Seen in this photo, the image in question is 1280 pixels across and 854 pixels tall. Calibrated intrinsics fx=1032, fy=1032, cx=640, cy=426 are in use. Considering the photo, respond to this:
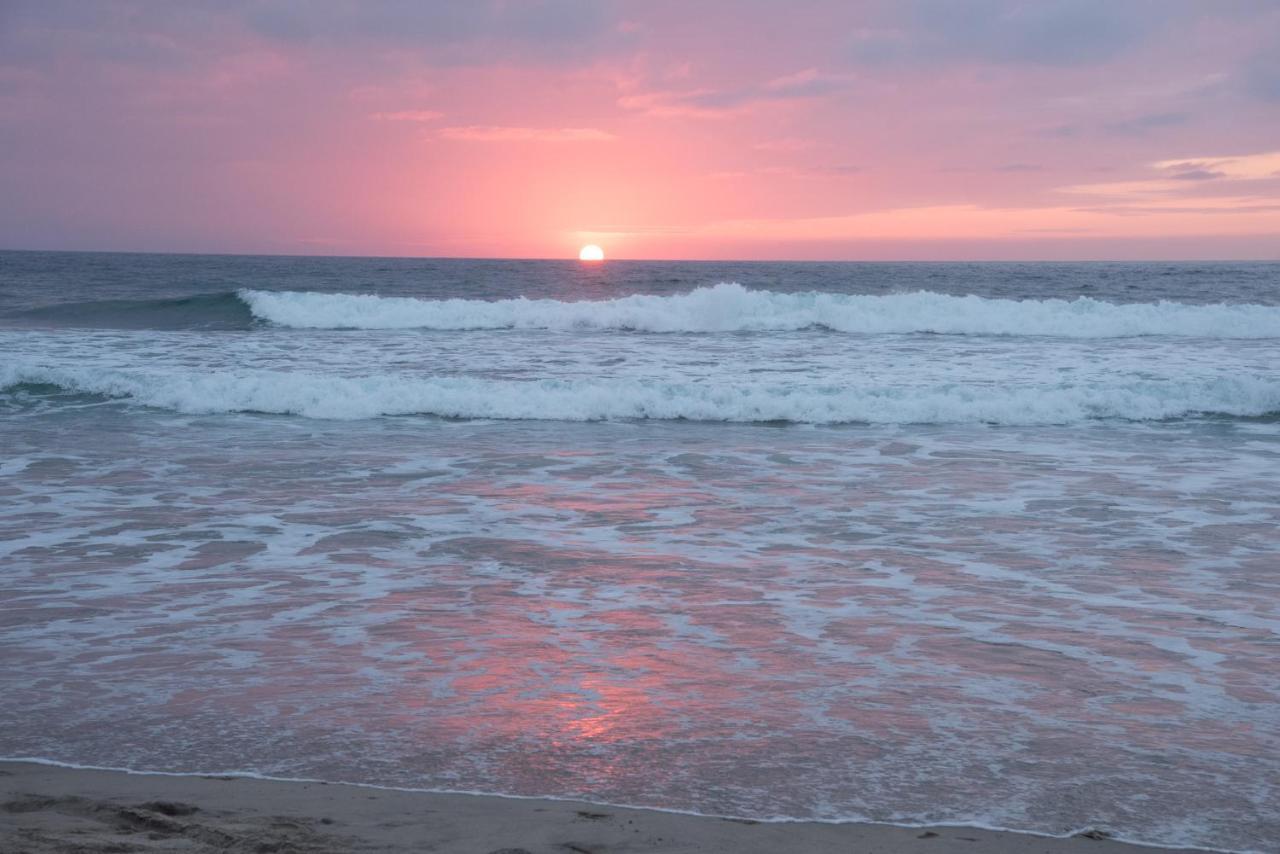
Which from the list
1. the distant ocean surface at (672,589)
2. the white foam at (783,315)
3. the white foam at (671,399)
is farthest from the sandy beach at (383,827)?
the white foam at (783,315)

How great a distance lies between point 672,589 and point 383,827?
3.31 m

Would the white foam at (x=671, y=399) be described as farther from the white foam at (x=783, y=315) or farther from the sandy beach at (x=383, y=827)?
the white foam at (x=783, y=315)

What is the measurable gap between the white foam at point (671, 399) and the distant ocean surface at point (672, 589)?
0.07 m

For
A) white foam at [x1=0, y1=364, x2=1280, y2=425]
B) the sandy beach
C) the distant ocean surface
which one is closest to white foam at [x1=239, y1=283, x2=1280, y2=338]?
the distant ocean surface

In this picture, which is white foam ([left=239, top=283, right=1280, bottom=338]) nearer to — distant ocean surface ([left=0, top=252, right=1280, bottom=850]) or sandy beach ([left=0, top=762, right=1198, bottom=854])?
distant ocean surface ([left=0, top=252, right=1280, bottom=850])

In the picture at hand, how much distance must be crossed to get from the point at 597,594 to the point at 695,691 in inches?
69.7

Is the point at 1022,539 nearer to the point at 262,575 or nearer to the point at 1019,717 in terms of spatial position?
the point at 1019,717

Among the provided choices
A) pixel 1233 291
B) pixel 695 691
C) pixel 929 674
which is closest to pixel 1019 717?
pixel 929 674

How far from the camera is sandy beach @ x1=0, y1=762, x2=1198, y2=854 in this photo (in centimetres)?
321

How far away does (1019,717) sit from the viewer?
446 centimetres

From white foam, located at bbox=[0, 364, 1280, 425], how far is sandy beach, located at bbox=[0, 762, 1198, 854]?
10976 millimetres

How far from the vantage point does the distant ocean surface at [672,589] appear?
13.1 feet

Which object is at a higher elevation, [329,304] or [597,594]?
[329,304]

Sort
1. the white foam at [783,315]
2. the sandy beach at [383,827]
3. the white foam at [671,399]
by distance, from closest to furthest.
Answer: the sandy beach at [383,827], the white foam at [671,399], the white foam at [783,315]
